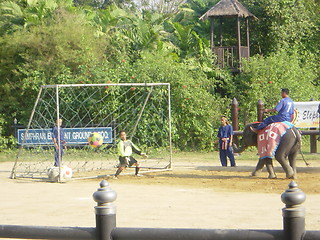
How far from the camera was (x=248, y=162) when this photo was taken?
20.8 m

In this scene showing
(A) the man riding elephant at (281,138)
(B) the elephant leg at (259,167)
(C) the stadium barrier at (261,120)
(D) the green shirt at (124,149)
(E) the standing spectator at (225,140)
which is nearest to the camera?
(A) the man riding elephant at (281,138)

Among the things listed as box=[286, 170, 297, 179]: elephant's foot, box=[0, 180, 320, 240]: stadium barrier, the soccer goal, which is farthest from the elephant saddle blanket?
box=[0, 180, 320, 240]: stadium barrier

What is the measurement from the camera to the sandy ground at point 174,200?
10.1 metres

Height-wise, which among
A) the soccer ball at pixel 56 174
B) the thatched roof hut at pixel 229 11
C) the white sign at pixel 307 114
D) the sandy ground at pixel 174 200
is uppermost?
the thatched roof hut at pixel 229 11

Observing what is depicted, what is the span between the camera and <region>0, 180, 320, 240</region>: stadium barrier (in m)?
4.61

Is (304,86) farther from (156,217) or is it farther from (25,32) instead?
(156,217)

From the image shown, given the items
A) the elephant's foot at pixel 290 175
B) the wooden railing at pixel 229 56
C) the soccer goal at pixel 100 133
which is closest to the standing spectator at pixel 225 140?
the soccer goal at pixel 100 133

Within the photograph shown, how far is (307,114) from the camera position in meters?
22.6

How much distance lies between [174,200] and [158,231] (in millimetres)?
7739

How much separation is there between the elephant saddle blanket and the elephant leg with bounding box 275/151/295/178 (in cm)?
19

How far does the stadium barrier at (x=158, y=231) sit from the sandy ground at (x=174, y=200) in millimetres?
4545

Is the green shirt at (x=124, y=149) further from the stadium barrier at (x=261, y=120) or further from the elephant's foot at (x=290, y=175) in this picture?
the stadium barrier at (x=261, y=120)

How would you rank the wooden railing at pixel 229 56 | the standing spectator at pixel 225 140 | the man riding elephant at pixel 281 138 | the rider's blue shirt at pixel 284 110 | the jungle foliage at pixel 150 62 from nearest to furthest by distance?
1. the man riding elephant at pixel 281 138
2. the rider's blue shirt at pixel 284 110
3. the standing spectator at pixel 225 140
4. the jungle foliage at pixel 150 62
5. the wooden railing at pixel 229 56

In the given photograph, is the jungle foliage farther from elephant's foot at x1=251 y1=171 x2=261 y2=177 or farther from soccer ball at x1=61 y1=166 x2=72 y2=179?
elephant's foot at x1=251 y1=171 x2=261 y2=177
